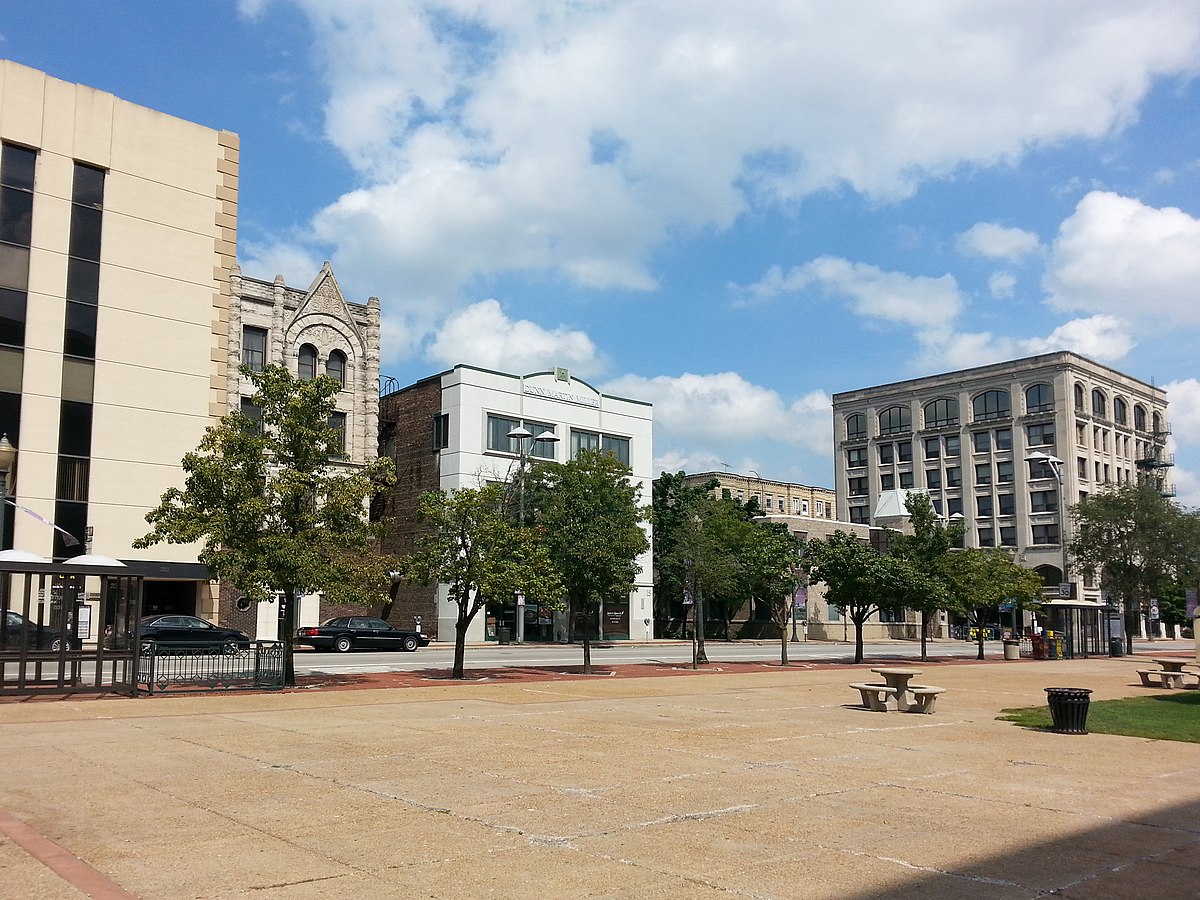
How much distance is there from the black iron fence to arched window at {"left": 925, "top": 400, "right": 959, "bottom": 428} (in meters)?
86.3

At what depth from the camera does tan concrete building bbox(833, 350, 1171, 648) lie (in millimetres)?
91625

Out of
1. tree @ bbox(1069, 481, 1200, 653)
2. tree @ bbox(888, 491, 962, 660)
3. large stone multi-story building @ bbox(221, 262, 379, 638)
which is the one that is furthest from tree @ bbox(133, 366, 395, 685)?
tree @ bbox(1069, 481, 1200, 653)

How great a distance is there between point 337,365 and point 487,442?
897 centimetres

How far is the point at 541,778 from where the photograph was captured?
444 inches

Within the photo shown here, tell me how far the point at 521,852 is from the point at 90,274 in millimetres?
40263

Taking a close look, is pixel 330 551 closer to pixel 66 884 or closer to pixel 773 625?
pixel 66 884

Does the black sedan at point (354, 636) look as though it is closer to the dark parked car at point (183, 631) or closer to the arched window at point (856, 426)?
the dark parked car at point (183, 631)

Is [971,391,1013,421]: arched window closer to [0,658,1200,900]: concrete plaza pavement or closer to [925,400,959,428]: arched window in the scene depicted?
[925,400,959,428]: arched window

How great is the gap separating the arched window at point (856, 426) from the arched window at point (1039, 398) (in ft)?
59.0

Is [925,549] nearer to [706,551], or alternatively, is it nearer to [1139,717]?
[706,551]

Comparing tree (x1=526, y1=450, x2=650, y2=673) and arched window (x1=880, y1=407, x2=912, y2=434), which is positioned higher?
arched window (x1=880, y1=407, x2=912, y2=434)

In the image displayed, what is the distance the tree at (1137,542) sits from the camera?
62.3 meters

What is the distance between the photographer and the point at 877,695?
20.3m

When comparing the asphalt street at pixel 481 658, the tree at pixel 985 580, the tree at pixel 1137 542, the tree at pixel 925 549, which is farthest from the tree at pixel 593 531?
the tree at pixel 1137 542
